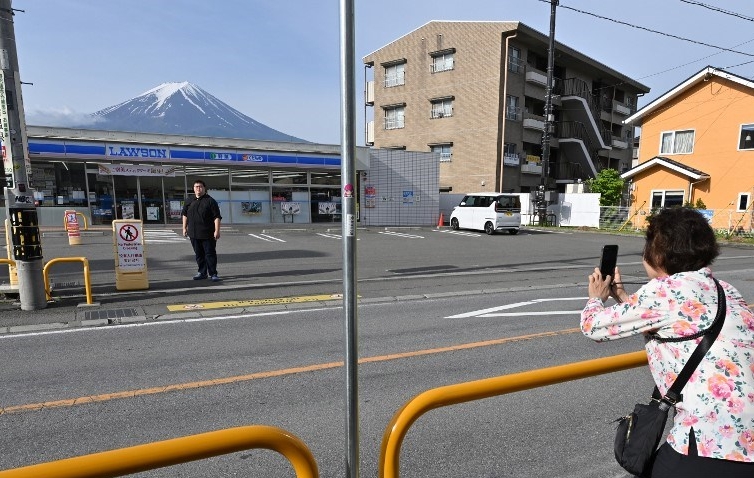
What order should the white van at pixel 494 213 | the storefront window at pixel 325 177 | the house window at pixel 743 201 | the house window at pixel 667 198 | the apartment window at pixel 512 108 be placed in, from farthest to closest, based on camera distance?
the apartment window at pixel 512 108 < the house window at pixel 667 198 < the storefront window at pixel 325 177 < the house window at pixel 743 201 < the white van at pixel 494 213

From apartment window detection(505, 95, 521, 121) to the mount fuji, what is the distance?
101817mm

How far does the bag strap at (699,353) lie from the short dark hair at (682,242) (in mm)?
116

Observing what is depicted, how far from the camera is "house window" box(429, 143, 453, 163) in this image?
3080cm

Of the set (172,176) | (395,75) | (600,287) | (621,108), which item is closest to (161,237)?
(172,176)

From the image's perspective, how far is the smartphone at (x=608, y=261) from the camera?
1.90 meters

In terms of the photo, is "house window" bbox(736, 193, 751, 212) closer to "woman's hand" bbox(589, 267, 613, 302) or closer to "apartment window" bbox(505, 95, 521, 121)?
"apartment window" bbox(505, 95, 521, 121)

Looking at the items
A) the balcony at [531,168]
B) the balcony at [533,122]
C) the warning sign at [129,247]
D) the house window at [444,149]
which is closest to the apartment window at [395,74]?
the house window at [444,149]

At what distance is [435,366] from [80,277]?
8.00 metres

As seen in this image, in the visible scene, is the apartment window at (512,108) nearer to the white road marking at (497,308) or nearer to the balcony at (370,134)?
the balcony at (370,134)

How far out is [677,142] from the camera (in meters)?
24.0

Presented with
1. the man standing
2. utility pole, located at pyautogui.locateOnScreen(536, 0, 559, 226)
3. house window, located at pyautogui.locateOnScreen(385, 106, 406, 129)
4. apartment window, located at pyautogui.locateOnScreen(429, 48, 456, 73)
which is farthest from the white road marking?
house window, located at pyautogui.locateOnScreen(385, 106, 406, 129)

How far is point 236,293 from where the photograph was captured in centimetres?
769

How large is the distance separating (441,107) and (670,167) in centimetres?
1502

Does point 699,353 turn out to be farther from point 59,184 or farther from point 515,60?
point 515,60
